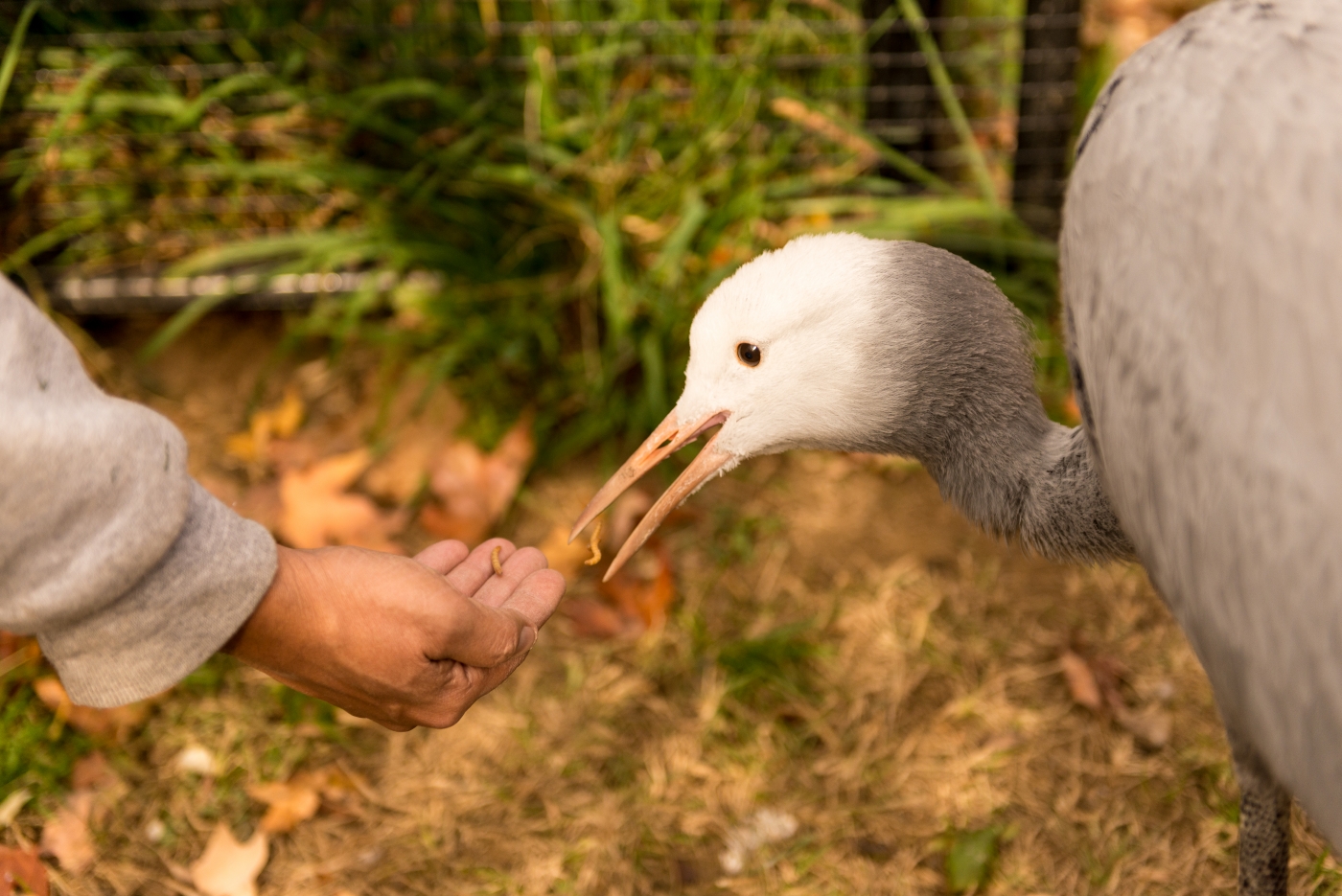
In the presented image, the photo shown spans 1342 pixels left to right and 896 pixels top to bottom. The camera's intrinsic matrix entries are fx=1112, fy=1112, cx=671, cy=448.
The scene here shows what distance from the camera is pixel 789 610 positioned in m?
2.99

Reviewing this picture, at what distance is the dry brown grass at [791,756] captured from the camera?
240cm

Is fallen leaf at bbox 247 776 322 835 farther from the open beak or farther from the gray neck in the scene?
the gray neck

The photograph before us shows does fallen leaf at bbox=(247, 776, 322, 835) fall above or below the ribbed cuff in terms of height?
below

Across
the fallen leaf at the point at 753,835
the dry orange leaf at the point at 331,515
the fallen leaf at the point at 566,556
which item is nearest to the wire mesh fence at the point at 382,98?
the dry orange leaf at the point at 331,515

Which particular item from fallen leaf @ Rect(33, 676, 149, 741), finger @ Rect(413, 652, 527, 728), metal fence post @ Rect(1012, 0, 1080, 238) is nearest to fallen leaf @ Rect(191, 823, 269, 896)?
fallen leaf @ Rect(33, 676, 149, 741)

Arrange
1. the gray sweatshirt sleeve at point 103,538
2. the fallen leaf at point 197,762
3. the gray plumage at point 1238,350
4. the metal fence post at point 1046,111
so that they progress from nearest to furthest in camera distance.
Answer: the gray plumage at point 1238,350 < the gray sweatshirt sleeve at point 103,538 < the fallen leaf at point 197,762 < the metal fence post at point 1046,111

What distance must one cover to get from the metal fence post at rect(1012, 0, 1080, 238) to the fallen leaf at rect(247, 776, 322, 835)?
283cm

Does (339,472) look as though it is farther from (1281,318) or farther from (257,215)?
(1281,318)

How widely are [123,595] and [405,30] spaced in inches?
90.3

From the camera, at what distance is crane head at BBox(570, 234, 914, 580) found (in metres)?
1.93

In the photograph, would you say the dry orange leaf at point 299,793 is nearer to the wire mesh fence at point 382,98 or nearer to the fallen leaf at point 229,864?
the fallen leaf at point 229,864

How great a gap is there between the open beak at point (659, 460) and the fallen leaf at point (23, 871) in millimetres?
1345

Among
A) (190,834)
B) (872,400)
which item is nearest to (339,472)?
(190,834)

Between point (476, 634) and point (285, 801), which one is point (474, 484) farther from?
point (476, 634)
